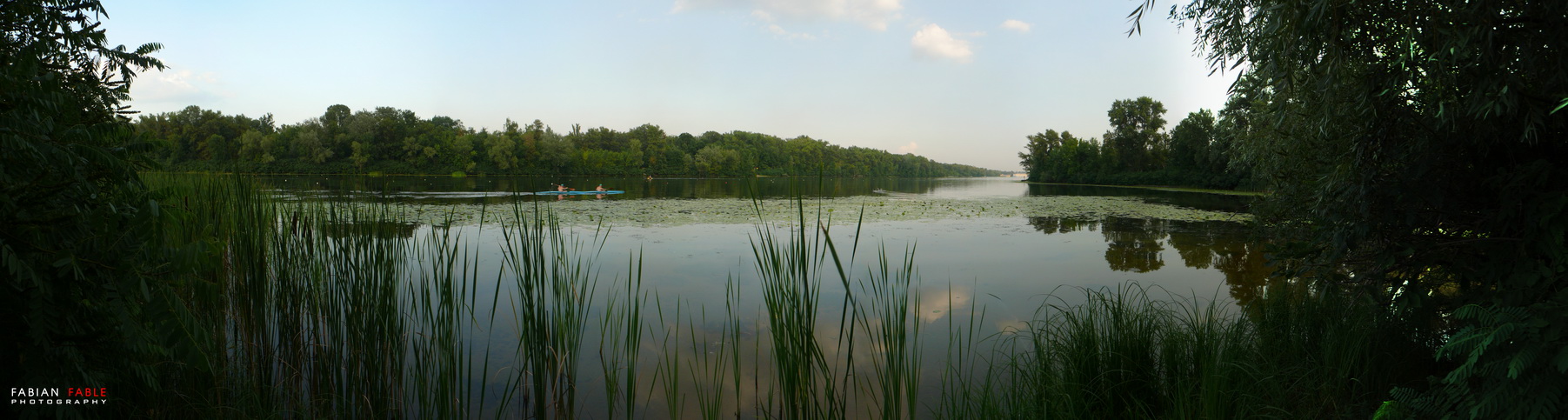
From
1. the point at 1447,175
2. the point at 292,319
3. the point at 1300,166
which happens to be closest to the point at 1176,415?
the point at 1447,175

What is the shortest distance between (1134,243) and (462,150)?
35799 millimetres

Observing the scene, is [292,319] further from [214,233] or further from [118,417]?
[214,233]

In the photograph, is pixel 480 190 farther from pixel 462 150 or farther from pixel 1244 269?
pixel 1244 269

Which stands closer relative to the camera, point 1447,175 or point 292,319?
point 1447,175

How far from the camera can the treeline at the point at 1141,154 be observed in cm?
3303

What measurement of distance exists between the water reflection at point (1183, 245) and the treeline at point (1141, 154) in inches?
566

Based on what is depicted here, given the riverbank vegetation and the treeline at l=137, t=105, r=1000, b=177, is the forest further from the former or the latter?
the riverbank vegetation

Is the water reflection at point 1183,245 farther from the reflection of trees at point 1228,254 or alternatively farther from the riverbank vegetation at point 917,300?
the riverbank vegetation at point 917,300

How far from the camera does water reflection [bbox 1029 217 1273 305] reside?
6741mm

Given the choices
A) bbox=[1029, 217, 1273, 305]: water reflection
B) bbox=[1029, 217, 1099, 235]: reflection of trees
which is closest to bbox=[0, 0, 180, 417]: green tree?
bbox=[1029, 217, 1273, 305]: water reflection

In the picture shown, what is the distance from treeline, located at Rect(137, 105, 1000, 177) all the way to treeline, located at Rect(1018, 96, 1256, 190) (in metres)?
19.9

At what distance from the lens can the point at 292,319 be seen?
3168mm

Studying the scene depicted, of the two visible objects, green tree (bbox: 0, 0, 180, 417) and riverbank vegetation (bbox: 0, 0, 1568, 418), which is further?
riverbank vegetation (bbox: 0, 0, 1568, 418)

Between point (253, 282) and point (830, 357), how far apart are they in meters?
2.97
